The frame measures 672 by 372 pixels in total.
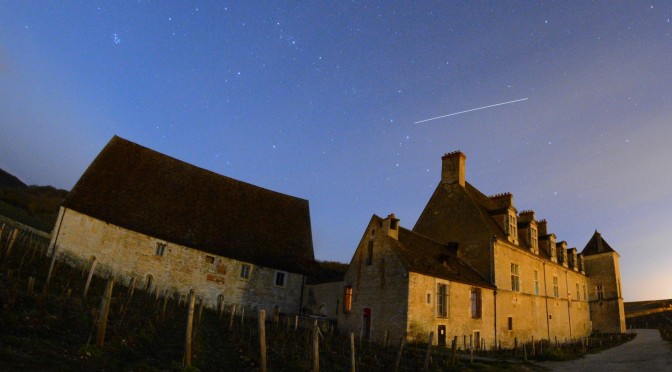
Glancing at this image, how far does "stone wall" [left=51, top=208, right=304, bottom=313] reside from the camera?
1042 inches

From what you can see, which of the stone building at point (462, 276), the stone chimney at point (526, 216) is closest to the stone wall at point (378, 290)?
the stone building at point (462, 276)

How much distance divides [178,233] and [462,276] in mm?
19898

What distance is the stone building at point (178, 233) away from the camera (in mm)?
26859

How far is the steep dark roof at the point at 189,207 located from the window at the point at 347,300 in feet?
28.4

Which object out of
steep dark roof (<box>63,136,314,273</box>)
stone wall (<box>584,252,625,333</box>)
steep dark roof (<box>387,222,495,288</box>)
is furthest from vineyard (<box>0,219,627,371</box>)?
stone wall (<box>584,252,625,333</box>)

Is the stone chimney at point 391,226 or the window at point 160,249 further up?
the stone chimney at point 391,226

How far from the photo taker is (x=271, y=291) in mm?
31250

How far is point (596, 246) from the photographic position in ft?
143

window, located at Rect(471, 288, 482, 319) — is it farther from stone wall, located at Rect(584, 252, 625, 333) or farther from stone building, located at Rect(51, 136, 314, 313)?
stone wall, located at Rect(584, 252, 625, 333)

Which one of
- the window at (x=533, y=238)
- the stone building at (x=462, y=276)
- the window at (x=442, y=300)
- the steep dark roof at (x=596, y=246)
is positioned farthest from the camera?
the steep dark roof at (x=596, y=246)

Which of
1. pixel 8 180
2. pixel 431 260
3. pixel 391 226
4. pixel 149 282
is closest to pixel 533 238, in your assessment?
pixel 431 260

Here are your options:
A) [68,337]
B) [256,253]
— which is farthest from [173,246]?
[68,337]

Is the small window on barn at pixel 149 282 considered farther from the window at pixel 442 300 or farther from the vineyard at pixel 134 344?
the window at pixel 442 300

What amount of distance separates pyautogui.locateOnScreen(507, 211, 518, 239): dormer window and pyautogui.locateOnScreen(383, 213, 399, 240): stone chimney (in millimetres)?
9656
